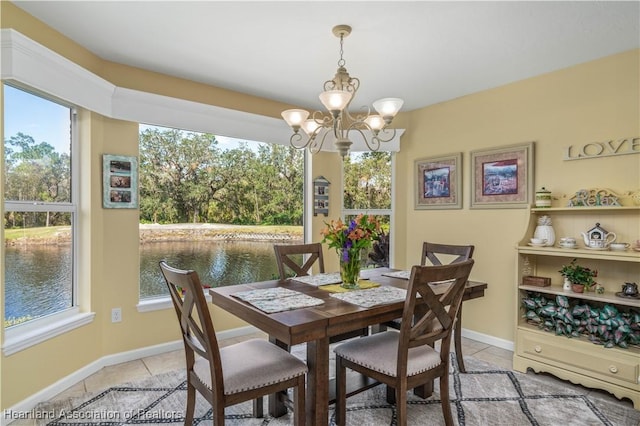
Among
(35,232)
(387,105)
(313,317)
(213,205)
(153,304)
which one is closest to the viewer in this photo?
(313,317)

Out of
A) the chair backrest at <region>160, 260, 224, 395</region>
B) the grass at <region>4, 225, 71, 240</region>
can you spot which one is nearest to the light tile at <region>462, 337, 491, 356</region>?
the chair backrest at <region>160, 260, 224, 395</region>

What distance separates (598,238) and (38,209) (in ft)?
13.4

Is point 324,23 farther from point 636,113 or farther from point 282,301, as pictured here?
point 636,113

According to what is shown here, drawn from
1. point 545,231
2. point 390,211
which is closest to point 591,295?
point 545,231

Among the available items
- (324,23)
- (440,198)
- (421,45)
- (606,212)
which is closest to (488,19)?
(421,45)

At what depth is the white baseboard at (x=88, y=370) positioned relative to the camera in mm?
2150

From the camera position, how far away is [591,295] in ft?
8.44

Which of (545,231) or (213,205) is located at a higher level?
(213,205)

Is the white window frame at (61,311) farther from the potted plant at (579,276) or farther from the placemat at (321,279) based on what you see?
the potted plant at (579,276)

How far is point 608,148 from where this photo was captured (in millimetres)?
2762

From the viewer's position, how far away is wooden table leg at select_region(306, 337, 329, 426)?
1771 mm

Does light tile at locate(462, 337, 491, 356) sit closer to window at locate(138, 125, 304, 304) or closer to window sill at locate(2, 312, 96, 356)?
window at locate(138, 125, 304, 304)

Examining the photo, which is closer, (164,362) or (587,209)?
(587,209)

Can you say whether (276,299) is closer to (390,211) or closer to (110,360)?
(110,360)
